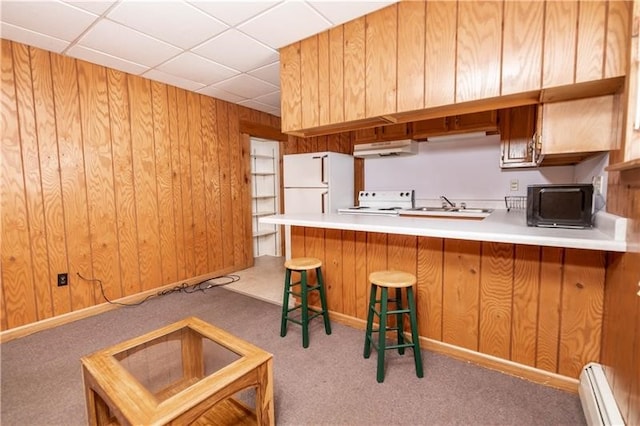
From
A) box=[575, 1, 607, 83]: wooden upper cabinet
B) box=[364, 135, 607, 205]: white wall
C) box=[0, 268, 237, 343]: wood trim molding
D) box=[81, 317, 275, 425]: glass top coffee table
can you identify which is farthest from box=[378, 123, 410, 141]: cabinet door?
box=[0, 268, 237, 343]: wood trim molding

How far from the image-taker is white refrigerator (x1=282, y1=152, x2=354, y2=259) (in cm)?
383

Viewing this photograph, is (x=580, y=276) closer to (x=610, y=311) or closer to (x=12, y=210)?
(x=610, y=311)

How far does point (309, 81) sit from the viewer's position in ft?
8.58

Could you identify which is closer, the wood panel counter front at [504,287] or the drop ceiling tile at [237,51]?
the wood panel counter front at [504,287]

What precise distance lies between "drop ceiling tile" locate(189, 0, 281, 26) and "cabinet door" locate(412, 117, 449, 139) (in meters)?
1.99

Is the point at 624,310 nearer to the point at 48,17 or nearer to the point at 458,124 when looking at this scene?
the point at 458,124

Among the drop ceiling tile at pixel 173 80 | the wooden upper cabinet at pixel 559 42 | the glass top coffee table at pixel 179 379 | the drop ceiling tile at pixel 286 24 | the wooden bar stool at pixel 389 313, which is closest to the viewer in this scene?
the glass top coffee table at pixel 179 379

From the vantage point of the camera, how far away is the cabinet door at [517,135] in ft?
9.00

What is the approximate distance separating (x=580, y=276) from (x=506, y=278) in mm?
365

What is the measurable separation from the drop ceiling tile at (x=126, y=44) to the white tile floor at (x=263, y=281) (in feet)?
8.71

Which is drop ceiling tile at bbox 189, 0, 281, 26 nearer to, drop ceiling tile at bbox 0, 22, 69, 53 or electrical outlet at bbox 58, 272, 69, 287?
drop ceiling tile at bbox 0, 22, 69, 53

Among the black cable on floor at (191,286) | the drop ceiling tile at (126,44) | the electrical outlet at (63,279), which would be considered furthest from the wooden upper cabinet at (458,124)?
the electrical outlet at (63,279)

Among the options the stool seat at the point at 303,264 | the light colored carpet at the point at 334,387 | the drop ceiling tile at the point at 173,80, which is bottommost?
the light colored carpet at the point at 334,387

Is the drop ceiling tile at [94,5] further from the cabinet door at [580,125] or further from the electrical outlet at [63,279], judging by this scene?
the cabinet door at [580,125]
